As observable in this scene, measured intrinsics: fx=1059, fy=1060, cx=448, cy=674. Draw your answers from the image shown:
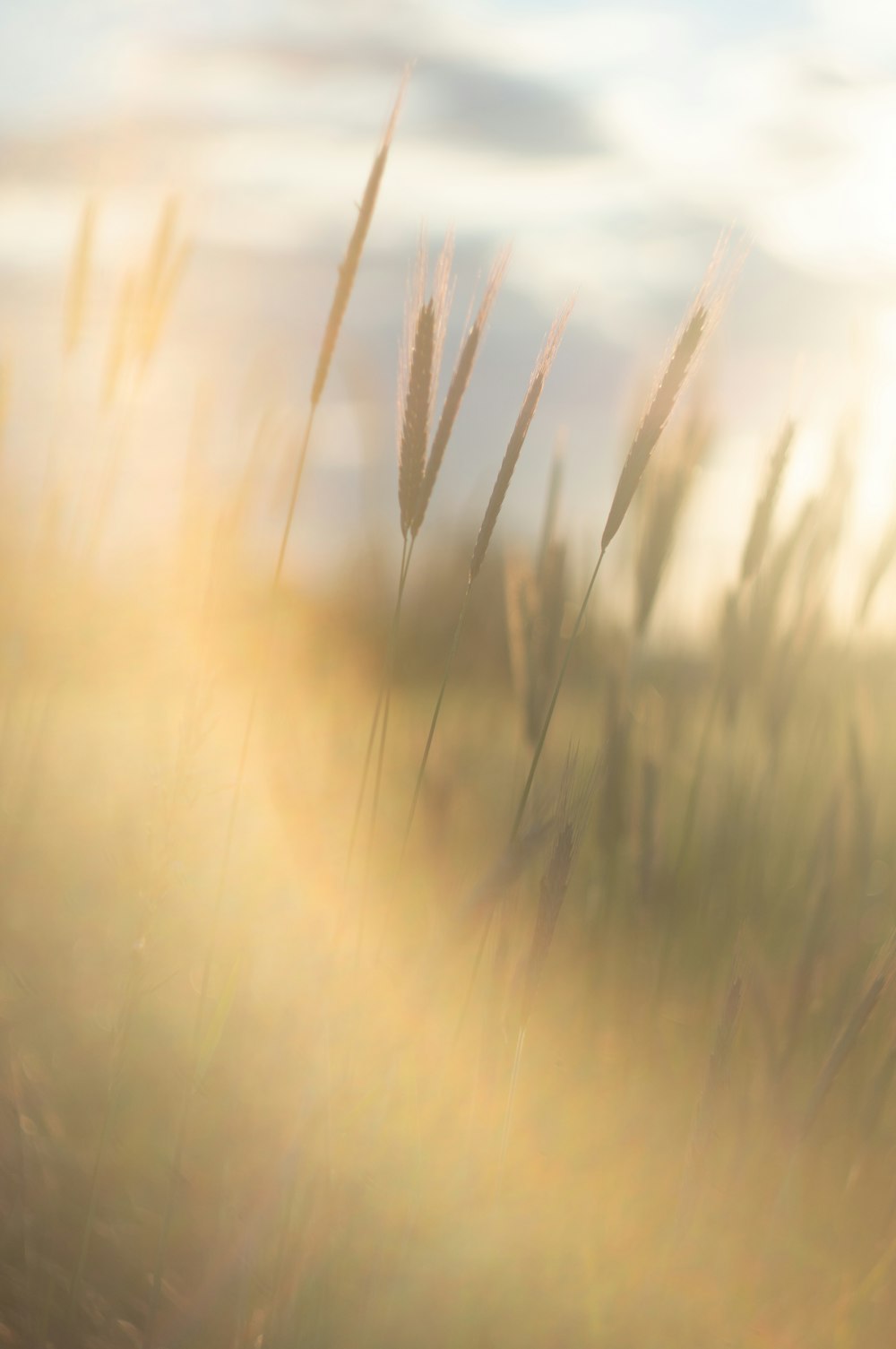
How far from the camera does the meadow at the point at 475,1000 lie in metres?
0.76

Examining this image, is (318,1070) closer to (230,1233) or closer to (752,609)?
(230,1233)

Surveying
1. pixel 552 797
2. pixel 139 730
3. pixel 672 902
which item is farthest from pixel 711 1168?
pixel 139 730

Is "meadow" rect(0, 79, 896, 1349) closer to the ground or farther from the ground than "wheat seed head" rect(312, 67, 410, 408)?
closer to the ground

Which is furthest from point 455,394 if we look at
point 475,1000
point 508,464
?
point 475,1000

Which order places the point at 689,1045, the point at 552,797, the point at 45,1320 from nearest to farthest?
1. the point at 552,797
2. the point at 45,1320
3. the point at 689,1045

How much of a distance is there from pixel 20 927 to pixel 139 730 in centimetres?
126

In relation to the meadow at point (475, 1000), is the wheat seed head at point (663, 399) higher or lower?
higher

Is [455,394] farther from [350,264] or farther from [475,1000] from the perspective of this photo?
[475,1000]

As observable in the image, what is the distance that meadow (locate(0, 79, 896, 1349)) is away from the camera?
30.1 inches

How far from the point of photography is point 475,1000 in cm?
112

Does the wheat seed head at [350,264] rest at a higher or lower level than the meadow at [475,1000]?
higher

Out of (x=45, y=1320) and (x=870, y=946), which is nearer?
(x=45, y=1320)

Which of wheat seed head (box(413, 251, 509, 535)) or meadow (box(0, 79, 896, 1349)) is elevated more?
wheat seed head (box(413, 251, 509, 535))

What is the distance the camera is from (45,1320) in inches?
30.9
